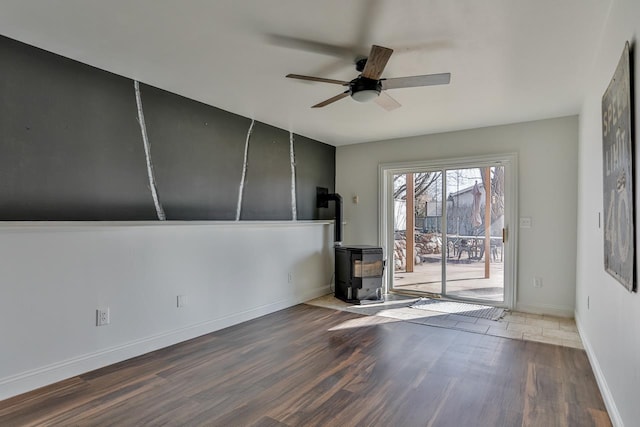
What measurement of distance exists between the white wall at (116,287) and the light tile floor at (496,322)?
1343 mm

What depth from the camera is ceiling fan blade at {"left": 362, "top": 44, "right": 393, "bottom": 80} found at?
2146 mm

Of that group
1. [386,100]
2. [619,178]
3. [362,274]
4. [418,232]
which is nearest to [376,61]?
[386,100]

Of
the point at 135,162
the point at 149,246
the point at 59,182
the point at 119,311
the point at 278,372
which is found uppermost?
the point at 135,162

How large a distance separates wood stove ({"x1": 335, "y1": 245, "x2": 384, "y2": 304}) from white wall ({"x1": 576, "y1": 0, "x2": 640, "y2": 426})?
2.27 metres

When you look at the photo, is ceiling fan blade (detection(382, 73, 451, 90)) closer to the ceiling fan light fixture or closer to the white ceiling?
the ceiling fan light fixture

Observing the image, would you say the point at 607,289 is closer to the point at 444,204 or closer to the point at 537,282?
the point at 537,282

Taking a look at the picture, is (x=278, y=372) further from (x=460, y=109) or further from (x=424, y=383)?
(x=460, y=109)

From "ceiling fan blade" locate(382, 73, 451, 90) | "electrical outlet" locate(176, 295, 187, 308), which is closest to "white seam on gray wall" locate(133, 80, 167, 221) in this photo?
"electrical outlet" locate(176, 295, 187, 308)

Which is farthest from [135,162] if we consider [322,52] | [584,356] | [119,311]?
[584,356]

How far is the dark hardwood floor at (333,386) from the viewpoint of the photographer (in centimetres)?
215

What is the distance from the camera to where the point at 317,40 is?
2447 mm

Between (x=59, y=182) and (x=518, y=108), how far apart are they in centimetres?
437

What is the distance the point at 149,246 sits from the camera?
3.17 meters

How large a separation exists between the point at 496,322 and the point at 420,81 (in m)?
2.87
